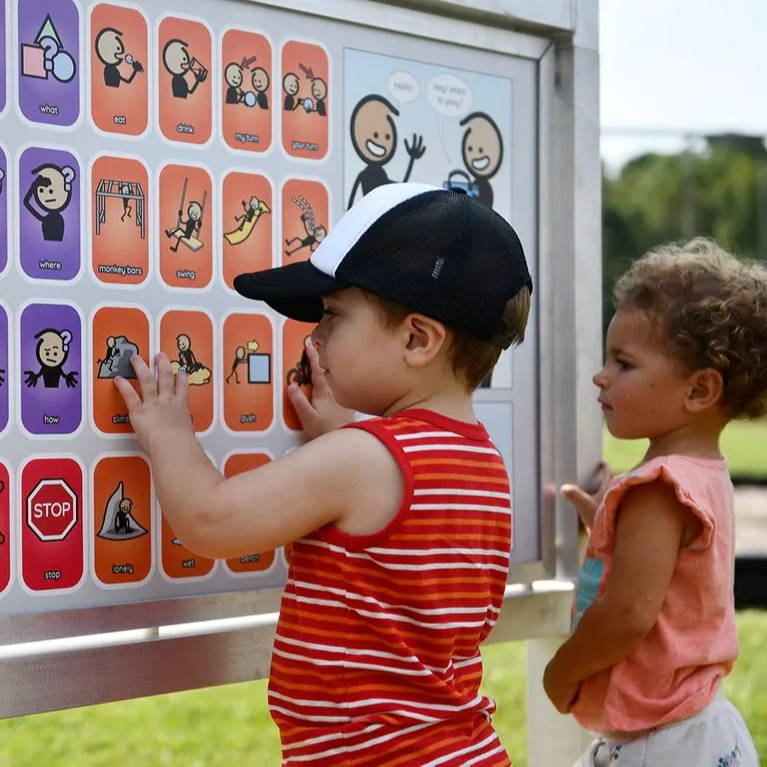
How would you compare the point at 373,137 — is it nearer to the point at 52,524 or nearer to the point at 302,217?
the point at 302,217

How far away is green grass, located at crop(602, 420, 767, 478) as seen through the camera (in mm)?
19336

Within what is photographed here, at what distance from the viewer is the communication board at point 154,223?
4.99 ft

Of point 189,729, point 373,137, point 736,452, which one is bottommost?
point 736,452

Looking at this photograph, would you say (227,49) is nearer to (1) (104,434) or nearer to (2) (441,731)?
(1) (104,434)

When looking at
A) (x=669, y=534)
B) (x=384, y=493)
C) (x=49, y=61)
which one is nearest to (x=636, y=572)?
(x=669, y=534)

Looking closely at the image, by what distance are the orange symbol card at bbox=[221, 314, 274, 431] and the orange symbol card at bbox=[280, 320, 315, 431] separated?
2 cm

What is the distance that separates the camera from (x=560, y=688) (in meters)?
1.96

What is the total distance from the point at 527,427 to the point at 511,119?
1.80 ft

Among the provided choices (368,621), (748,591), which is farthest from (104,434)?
(748,591)

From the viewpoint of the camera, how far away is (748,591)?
634 centimetres

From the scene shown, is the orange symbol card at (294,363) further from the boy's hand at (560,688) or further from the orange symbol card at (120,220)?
the boy's hand at (560,688)

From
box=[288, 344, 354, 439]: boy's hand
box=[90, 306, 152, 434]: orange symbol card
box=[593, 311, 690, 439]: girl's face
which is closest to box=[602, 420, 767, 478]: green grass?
box=[593, 311, 690, 439]: girl's face

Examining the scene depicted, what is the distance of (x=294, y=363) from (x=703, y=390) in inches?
26.6

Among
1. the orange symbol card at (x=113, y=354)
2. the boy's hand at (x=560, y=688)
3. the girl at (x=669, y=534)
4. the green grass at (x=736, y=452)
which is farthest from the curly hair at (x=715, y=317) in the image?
the green grass at (x=736, y=452)
